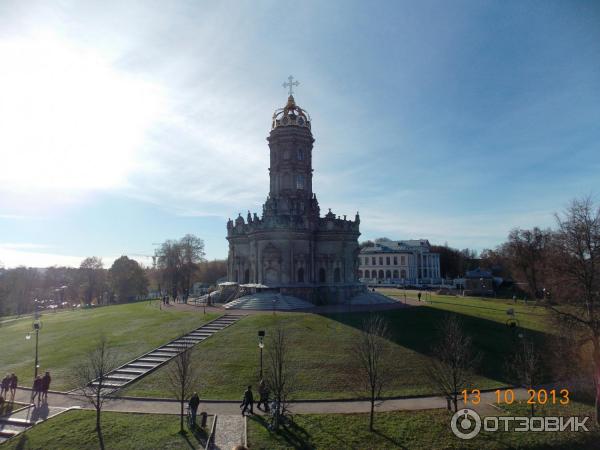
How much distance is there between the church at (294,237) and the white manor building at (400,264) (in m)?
45.1

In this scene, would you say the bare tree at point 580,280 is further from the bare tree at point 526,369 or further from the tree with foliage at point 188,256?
the tree with foliage at point 188,256

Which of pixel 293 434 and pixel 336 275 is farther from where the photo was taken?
pixel 336 275

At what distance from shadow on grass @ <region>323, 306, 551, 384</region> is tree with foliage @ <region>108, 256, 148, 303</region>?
48.6 meters

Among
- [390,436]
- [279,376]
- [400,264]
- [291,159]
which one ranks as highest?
[291,159]

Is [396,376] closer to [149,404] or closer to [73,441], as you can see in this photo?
[149,404]

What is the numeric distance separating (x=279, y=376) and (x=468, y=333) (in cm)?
1893

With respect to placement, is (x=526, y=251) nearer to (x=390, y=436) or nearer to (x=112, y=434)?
(x=390, y=436)

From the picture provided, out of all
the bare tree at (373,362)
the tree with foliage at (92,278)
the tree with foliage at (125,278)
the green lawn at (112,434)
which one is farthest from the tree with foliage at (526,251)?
the tree with foliage at (92,278)

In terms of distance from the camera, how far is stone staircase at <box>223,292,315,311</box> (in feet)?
130

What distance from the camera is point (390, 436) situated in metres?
14.5

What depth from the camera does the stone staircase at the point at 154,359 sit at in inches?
829

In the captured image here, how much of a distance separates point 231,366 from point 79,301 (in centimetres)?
7844

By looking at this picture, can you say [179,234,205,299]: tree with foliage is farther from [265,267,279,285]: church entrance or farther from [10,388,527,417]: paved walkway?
[10,388,527,417]: paved walkway

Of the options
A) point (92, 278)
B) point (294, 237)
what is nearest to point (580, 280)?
point (294, 237)
